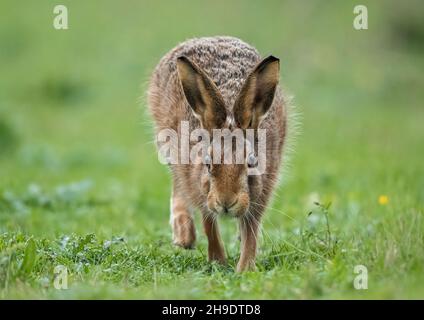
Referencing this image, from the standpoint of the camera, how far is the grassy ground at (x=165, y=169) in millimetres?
6348

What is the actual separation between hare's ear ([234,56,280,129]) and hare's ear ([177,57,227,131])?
14 cm

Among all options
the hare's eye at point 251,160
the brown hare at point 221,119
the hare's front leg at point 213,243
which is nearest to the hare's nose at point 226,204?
Result: the brown hare at point 221,119

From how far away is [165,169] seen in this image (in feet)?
43.6

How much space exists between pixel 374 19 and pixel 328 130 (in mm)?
6560

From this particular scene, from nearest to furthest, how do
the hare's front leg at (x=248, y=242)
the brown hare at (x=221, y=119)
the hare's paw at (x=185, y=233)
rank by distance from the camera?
the brown hare at (x=221, y=119)
the hare's front leg at (x=248, y=242)
the hare's paw at (x=185, y=233)

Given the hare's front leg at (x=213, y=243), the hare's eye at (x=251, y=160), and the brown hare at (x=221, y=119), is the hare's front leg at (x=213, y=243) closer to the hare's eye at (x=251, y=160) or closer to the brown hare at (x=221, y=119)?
the brown hare at (x=221, y=119)

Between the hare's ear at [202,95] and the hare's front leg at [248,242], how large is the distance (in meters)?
0.93

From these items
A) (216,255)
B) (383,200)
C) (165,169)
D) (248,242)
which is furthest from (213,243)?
(165,169)

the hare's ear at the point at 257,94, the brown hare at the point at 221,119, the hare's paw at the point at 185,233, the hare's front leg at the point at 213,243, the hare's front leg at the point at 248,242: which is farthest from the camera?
the hare's paw at the point at 185,233

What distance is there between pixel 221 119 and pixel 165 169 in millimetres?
6634

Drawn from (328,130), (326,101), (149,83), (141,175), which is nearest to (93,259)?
(149,83)

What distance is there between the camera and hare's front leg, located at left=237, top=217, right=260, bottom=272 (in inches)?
279

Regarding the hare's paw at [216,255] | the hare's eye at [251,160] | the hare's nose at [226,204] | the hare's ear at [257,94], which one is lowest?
the hare's paw at [216,255]

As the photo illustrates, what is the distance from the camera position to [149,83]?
9125 millimetres
